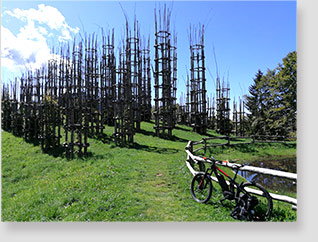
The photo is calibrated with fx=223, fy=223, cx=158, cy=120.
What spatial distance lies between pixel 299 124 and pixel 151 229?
465cm

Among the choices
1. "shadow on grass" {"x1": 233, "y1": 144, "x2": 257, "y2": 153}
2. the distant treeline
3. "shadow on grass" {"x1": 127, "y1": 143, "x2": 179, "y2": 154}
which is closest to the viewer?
"shadow on grass" {"x1": 127, "y1": 143, "x2": 179, "y2": 154}

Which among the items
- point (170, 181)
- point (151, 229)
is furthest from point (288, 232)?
point (170, 181)

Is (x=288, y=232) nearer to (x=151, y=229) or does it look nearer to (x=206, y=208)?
(x=206, y=208)

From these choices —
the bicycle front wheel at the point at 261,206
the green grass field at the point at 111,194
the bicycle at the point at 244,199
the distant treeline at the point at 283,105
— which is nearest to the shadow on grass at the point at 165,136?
the green grass field at the point at 111,194

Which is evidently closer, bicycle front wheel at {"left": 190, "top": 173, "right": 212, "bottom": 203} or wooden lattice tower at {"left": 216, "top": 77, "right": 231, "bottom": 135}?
bicycle front wheel at {"left": 190, "top": 173, "right": 212, "bottom": 203}

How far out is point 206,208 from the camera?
5609mm

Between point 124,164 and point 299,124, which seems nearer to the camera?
point 299,124

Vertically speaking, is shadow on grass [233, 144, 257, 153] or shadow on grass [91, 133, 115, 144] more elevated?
shadow on grass [91, 133, 115, 144]

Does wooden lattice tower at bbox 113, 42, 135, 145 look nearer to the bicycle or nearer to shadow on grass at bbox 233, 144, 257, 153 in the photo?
shadow on grass at bbox 233, 144, 257, 153

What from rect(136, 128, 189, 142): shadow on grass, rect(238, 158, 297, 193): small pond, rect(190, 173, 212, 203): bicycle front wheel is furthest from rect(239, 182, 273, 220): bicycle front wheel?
rect(136, 128, 189, 142): shadow on grass

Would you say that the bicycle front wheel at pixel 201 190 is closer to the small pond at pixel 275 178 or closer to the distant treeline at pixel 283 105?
the small pond at pixel 275 178

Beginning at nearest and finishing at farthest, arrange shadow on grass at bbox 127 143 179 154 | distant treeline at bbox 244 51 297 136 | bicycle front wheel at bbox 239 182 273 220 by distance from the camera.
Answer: bicycle front wheel at bbox 239 182 273 220, shadow on grass at bbox 127 143 179 154, distant treeline at bbox 244 51 297 136

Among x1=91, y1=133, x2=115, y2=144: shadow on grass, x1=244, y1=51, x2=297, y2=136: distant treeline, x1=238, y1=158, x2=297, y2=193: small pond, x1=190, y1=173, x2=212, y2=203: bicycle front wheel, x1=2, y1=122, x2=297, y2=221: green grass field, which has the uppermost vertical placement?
x1=244, y1=51, x2=297, y2=136: distant treeline

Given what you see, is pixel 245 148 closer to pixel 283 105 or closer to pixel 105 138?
pixel 283 105
